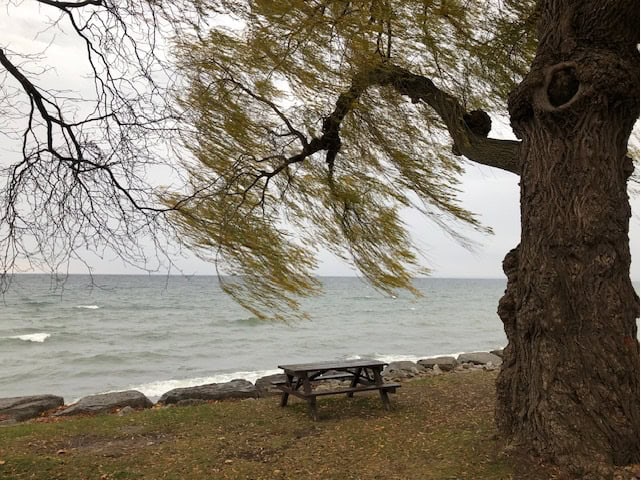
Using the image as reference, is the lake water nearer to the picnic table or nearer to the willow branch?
the picnic table

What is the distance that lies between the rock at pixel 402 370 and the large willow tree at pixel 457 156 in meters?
2.59

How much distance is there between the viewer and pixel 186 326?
2236 cm

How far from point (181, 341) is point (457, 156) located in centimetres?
1473

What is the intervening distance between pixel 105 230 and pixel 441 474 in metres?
2.62

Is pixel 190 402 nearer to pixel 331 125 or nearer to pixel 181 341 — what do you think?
pixel 331 125

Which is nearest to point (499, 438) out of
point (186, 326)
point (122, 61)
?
point (122, 61)

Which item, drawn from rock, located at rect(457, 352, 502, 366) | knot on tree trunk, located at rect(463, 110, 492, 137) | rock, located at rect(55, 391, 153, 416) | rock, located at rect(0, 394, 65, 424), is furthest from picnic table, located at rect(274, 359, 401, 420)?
rock, located at rect(457, 352, 502, 366)

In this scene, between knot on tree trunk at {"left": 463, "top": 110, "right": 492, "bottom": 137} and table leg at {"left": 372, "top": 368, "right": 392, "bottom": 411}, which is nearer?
knot on tree trunk at {"left": 463, "top": 110, "right": 492, "bottom": 137}

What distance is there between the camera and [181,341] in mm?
18078

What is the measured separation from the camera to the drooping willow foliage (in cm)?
427

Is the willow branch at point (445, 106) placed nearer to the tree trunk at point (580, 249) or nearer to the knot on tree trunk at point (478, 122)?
the knot on tree trunk at point (478, 122)

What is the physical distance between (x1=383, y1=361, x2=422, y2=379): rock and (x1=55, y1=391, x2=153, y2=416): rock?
3.15 meters

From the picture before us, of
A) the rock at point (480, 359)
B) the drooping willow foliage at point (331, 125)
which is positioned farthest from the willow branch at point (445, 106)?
the rock at point (480, 359)

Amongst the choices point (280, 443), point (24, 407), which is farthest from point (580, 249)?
point (24, 407)
